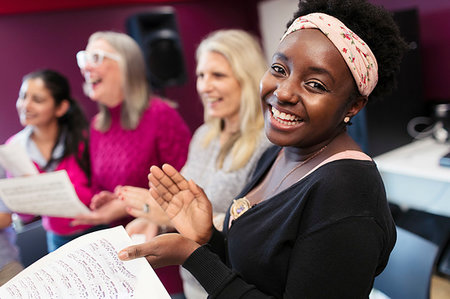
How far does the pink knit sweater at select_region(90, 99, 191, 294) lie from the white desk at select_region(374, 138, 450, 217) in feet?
3.68

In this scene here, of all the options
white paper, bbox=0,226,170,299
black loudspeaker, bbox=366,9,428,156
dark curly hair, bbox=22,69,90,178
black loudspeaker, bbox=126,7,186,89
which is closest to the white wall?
black loudspeaker, bbox=126,7,186,89

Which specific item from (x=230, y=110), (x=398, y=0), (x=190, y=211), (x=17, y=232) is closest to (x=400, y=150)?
(x=398, y=0)

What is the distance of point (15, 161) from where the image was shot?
117 centimetres

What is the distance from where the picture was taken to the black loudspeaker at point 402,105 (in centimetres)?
201

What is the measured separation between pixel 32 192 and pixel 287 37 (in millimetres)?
865

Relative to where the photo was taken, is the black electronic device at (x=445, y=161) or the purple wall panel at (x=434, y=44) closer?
the black electronic device at (x=445, y=161)

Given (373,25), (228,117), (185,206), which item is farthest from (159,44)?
(373,25)

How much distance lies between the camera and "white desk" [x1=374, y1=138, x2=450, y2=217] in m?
1.92

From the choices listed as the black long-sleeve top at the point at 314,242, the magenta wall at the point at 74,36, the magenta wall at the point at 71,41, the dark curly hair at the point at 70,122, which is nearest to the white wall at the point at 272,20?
the magenta wall at the point at 74,36

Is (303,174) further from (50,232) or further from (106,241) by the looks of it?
(50,232)

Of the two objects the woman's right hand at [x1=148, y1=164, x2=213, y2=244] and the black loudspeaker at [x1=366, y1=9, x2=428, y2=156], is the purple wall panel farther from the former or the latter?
the woman's right hand at [x1=148, y1=164, x2=213, y2=244]

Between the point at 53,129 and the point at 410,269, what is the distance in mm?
1740

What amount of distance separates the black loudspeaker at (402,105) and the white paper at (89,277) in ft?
5.34

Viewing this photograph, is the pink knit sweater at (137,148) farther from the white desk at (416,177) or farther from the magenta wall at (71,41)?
the white desk at (416,177)
